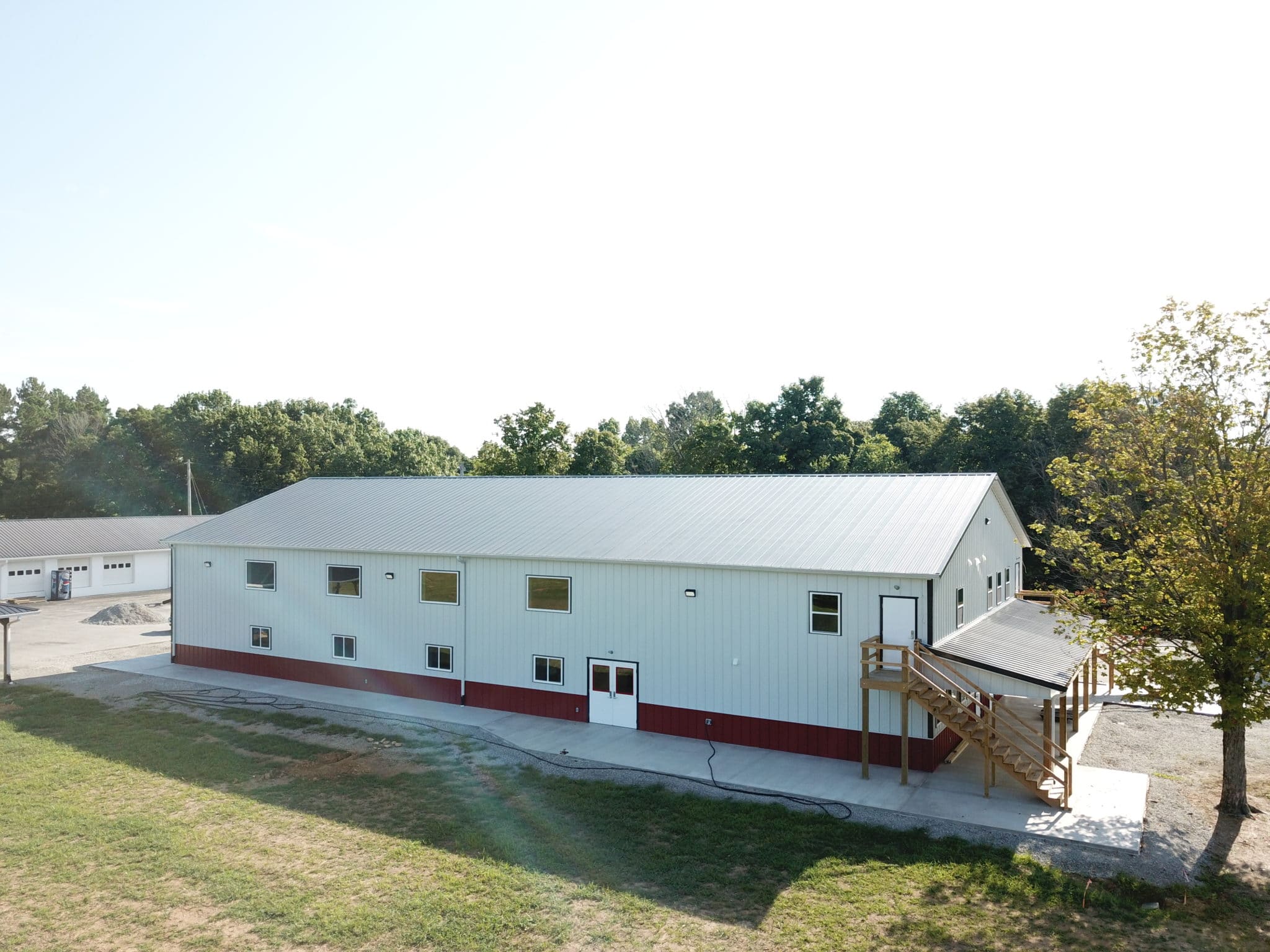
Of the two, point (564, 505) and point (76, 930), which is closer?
point (76, 930)

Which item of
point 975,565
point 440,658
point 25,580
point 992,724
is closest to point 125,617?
point 25,580

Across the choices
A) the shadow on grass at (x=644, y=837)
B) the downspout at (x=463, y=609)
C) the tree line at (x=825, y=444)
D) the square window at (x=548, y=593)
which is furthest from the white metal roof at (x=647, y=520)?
the tree line at (x=825, y=444)

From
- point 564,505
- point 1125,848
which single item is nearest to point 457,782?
point 564,505

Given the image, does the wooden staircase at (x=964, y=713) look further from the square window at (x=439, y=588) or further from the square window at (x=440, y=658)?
the square window at (x=440, y=658)

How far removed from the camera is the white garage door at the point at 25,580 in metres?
43.9

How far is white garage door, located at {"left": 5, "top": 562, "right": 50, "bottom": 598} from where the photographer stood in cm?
4388

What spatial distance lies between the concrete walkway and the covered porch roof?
2227mm

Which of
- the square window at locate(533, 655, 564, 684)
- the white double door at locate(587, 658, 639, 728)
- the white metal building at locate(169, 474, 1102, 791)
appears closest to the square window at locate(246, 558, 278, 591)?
the white metal building at locate(169, 474, 1102, 791)

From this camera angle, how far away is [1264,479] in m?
14.1

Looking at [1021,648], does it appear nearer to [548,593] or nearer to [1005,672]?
[1005,672]

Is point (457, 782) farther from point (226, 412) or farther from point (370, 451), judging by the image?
point (226, 412)

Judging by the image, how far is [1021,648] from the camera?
18750 millimetres

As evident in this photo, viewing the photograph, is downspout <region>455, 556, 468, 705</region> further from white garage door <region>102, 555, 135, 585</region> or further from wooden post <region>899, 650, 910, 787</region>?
white garage door <region>102, 555, 135, 585</region>

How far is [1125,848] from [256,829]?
14.5m
